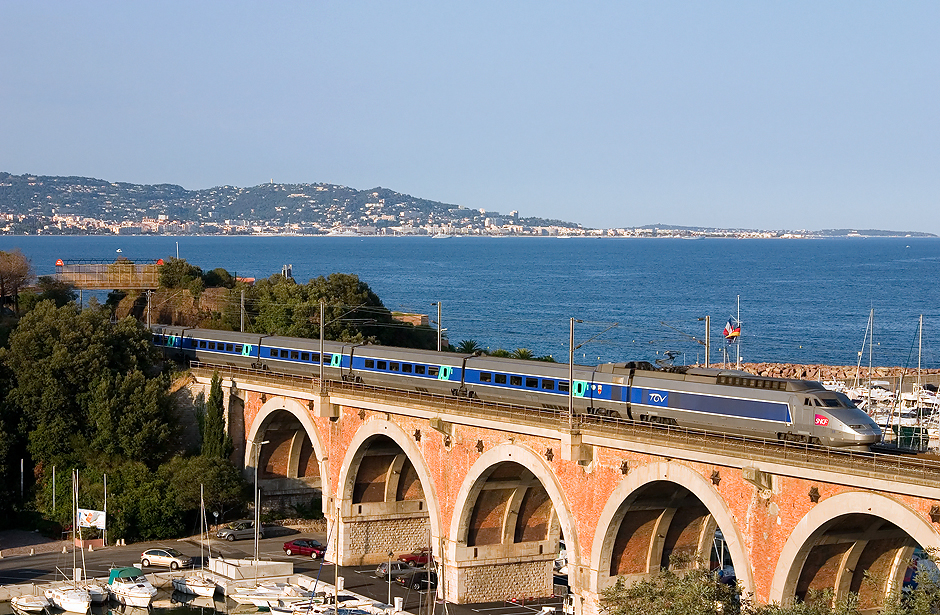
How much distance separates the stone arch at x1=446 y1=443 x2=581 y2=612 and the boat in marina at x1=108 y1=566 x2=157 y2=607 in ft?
35.9

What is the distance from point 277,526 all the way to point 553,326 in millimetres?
83397

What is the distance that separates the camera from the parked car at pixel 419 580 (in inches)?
1777

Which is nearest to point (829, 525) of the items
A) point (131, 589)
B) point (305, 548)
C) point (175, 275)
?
point (305, 548)

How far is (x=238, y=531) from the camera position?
5172cm

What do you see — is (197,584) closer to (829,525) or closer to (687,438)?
(687,438)

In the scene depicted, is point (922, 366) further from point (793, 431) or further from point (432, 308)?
point (793, 431)

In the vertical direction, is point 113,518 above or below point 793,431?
below

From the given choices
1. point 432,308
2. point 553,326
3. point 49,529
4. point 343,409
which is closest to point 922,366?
point 553,326

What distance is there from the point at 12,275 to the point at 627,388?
4942cm

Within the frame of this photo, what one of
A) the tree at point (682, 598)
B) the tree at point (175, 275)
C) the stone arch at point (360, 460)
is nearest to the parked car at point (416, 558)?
the stone arch at point (360, 460)

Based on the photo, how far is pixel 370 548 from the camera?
4947 centimetres

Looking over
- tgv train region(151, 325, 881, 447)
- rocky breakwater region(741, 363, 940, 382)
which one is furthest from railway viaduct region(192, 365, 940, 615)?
rocky breakwater region(741, 363, 940, 382)

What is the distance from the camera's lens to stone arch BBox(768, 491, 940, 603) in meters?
29.1

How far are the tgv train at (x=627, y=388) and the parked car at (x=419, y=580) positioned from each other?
7063 mm
